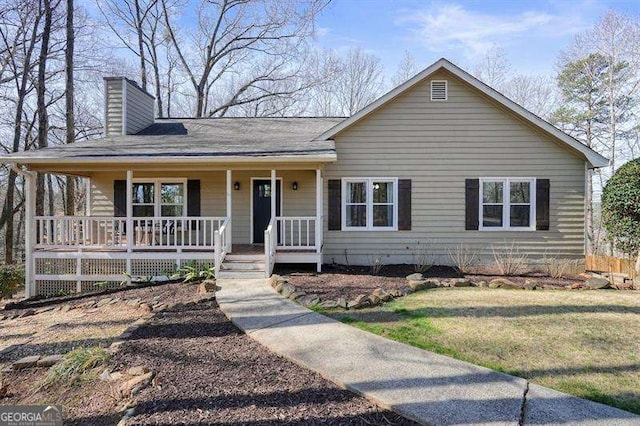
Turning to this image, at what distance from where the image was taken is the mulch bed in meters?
3.04

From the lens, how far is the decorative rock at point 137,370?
3832 mm

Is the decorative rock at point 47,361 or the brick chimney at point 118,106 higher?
the brick chimney at point 118,106

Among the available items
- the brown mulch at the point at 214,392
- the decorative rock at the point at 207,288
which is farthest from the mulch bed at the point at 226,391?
the decorative rock at the point at 207,288

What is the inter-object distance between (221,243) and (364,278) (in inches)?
134

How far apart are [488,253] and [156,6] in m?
24.8

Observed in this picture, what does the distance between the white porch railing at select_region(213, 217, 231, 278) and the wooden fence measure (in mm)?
9619

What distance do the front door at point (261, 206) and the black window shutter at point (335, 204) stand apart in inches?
64.5

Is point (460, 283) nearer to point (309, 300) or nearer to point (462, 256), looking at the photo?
point (462, 256)

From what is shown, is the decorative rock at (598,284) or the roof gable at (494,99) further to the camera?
the roof gable at (494,99)

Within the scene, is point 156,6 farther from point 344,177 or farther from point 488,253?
point 488,253

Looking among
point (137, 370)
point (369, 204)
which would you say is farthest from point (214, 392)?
point (369, 204)

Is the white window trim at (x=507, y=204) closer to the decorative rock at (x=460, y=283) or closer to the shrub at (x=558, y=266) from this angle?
the shrub at (x=558, y=266)

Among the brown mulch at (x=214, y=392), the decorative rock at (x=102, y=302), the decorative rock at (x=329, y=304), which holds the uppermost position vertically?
the decorative rock at (x=329, y=304)

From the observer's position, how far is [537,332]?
486 cm
